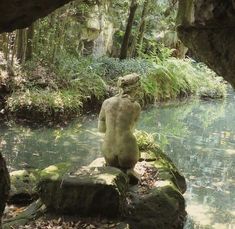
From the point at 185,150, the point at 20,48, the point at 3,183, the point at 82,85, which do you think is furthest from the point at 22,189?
the point at 20,48

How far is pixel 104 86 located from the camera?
16.3 meters

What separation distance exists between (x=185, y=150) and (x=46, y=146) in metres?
3.51

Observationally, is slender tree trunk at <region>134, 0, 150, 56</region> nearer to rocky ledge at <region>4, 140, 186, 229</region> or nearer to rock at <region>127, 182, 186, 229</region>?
rocky ledge at <region>4, 140, 186, 229</region>

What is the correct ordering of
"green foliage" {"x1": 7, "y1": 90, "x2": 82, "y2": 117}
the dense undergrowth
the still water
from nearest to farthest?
1. the still water
2. "green foliage" {"x1": 7, "y1": 90, "x2": 82, "y2": 117}
3. the dense undergrowth

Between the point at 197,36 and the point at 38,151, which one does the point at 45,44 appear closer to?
the point at 38,151

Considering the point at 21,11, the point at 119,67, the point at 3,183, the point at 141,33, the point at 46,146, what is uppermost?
the point at 141,33

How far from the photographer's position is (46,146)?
10.6 m

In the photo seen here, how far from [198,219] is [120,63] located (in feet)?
42.7

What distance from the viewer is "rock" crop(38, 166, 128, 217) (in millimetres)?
5148

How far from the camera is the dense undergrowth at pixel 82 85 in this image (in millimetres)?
12961

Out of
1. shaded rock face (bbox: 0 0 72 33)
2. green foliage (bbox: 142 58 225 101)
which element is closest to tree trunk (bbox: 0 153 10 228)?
shaded rock face (bbox: 0 0 72 33)

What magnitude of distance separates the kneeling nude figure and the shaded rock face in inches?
116

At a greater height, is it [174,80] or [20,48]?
[20,48]

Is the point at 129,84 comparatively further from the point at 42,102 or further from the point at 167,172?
the point at 42,102
